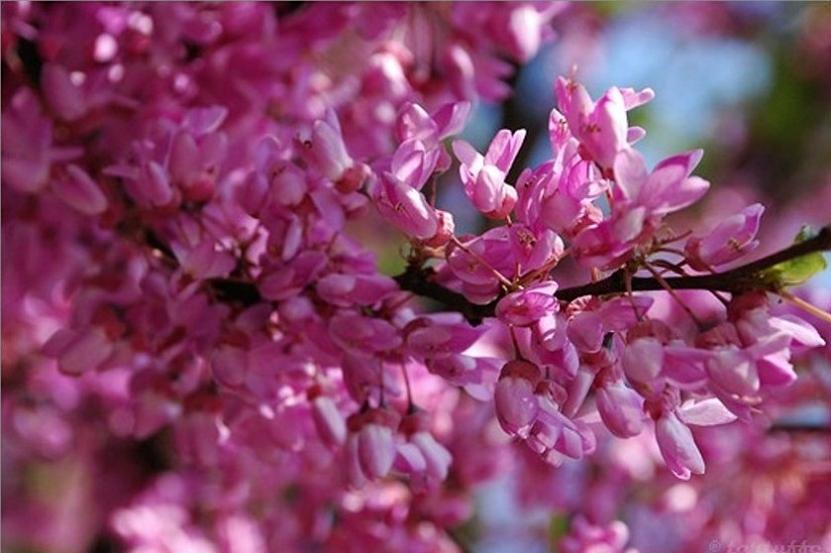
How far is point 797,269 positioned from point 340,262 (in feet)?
0.90

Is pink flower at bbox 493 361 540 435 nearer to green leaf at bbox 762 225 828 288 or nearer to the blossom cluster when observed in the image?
the blossom cluster

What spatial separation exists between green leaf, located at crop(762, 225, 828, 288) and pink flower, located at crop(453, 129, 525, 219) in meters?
0.14

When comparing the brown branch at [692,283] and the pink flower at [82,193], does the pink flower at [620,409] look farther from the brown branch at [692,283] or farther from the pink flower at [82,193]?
the pink flower at [82,193]

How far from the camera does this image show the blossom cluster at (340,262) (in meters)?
0.60

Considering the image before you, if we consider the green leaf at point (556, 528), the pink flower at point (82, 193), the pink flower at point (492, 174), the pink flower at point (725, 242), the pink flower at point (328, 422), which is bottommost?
the green leaf at point (556, 528)

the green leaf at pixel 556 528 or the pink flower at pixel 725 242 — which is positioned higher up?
the pink flower at pixel 725 242

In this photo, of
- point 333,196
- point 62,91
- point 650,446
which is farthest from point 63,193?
point 650,446

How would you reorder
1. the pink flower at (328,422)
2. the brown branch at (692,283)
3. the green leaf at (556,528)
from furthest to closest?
1. the green leaf at (556,528)
2. the pink flower at (328,422)
3. the brown branch at (692,283)

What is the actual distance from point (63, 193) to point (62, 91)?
0.26 feet

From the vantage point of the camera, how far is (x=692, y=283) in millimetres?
581

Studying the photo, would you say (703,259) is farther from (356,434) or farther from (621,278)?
Result: (356,434)

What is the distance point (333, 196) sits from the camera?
0.73 m

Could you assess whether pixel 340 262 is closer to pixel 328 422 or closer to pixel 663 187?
pixel 328 422

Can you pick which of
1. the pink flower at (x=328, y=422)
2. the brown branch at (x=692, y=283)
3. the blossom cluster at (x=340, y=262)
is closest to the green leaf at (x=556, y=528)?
the blossom cluster at (x=340, y=262)
